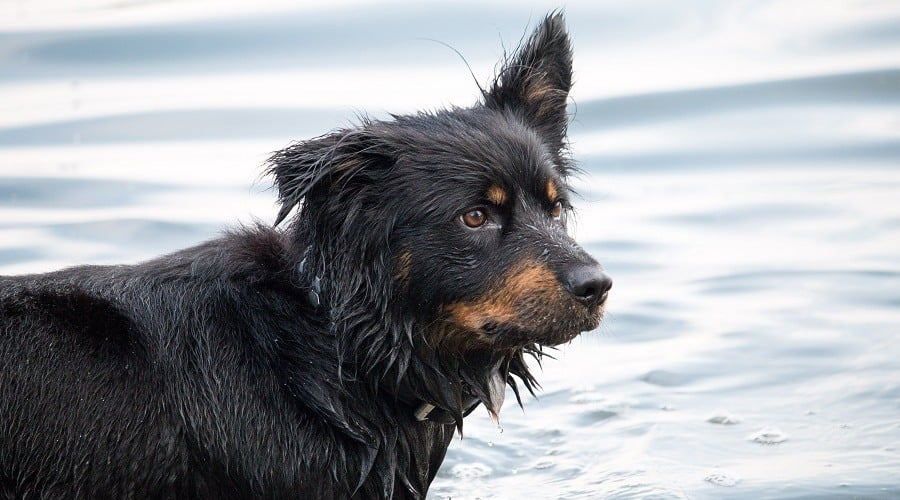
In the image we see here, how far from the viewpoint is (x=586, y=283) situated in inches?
187

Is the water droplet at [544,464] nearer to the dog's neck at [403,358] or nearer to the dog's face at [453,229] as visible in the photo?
the dog's neck at [403,358]

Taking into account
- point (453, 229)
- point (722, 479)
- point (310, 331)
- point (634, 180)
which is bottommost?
point (722, 479)

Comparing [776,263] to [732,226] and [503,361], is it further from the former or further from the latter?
[503,361]

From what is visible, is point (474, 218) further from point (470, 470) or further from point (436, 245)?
point (470, 470)

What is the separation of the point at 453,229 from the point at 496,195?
0.23 meters

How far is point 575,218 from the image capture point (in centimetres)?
590

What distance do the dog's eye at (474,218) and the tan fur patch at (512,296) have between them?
25cm

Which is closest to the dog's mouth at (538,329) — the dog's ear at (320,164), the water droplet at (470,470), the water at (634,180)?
the dog's ear at (320,164)

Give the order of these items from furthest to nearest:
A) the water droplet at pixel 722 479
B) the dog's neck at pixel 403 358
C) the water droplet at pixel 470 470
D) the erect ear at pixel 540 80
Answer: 1. the water droplet at pixel 470 470
2. the water droplet at pixel 722 479
3. the erect ear at pixel 540 80
4. the dog's neck at pixel 403 358

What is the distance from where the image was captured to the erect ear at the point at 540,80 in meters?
5.56

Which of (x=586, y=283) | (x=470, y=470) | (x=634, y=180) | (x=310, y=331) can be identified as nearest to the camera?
(x=586, y=283)

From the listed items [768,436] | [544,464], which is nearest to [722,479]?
[768,436]

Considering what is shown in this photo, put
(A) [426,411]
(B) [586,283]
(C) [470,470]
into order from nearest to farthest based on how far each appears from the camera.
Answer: (B) [586,283] → (A) [426,411] → (C) [470,470]

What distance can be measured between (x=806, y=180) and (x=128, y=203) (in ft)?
17.9
